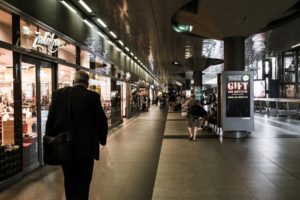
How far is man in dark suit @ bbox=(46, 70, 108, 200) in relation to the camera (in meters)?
3.65

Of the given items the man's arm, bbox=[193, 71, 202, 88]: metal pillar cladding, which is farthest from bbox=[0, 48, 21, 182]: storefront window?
bbox=[193, 71, 202, 88]: metal pillar cladding

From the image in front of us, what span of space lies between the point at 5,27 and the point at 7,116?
1562mm

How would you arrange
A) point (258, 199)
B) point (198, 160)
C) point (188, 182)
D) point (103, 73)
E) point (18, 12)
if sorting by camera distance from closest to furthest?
point (258, 199) < point (188, 182) < point (18, 12) < point (198, 160) < point (103, 73)

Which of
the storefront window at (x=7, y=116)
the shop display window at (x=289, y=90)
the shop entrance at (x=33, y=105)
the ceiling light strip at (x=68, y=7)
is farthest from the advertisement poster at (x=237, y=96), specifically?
the shop display window at (x=289, y=90)

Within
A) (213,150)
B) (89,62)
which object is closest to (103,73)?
(89,62)

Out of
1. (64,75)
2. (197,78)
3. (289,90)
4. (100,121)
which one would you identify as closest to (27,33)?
(64,75)

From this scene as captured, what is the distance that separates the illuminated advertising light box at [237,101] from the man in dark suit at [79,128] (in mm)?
9465

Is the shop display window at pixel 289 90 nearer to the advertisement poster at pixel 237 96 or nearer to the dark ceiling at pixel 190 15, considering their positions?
the dark ceiling at pixel 190 15

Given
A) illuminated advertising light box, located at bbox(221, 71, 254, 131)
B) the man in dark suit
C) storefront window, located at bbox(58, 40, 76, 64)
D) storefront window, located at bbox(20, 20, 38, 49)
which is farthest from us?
illuminated advertising light box, located at bbox(221, 71, 254, 131)

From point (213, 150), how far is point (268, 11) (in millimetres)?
4346

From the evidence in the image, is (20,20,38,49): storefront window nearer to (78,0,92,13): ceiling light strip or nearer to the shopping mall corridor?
the shopping mall corridor

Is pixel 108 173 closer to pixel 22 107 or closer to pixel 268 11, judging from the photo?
pixel 22 107

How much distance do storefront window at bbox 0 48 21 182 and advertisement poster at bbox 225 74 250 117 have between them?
7.80m

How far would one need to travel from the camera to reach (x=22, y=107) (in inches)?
288
